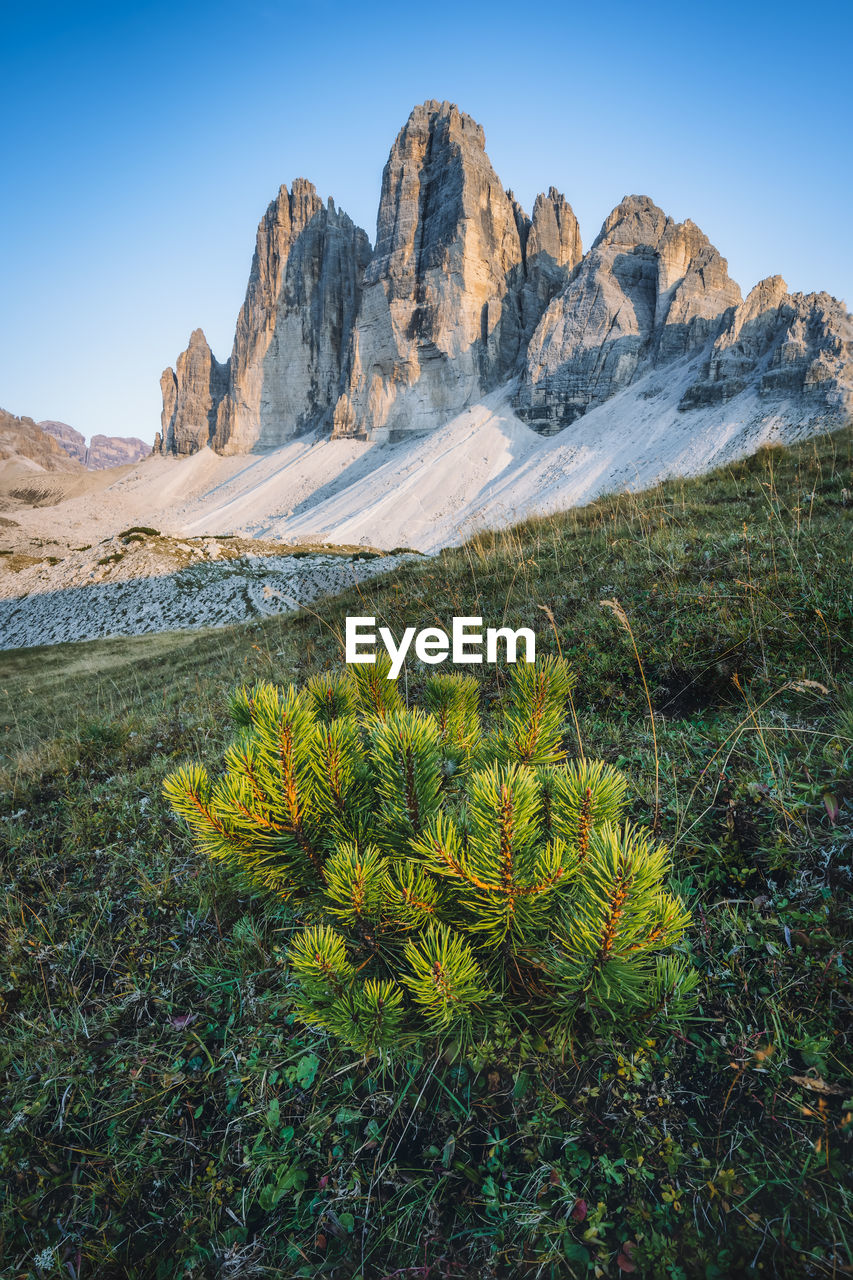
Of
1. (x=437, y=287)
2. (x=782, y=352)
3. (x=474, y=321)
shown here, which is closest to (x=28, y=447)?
(x=437, y=287)

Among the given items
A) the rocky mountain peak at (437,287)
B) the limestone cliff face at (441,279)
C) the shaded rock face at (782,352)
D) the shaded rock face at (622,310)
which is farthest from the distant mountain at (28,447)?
the shaded rock face at (782,352)

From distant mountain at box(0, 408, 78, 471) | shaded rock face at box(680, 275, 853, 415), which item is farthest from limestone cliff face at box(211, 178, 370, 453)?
distant mountain at box(0, 408, 78, 471)

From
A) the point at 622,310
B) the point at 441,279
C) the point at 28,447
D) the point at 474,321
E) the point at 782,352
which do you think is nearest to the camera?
the point at 782,352

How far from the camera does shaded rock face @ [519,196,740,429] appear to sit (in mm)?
62500

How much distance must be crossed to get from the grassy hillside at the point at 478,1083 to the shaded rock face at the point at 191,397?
128m

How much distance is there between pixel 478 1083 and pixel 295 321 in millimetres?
116278

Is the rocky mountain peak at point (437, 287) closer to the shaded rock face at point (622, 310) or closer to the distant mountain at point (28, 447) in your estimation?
the shaded rock face at point (622, 310)

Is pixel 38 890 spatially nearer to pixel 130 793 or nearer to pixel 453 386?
pixel 130 793

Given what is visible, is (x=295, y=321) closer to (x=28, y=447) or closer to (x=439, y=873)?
(x=28, y=447)

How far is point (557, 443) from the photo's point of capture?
62.0 m

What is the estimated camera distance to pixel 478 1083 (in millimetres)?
1695

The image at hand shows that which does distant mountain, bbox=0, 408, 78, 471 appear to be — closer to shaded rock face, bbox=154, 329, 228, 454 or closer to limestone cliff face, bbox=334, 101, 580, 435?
shaded rock face, bbox=154, 329, 228, 454

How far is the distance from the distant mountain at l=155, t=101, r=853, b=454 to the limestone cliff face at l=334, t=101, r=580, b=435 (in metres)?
0.23

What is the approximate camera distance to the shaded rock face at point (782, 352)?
43531 millimetres
